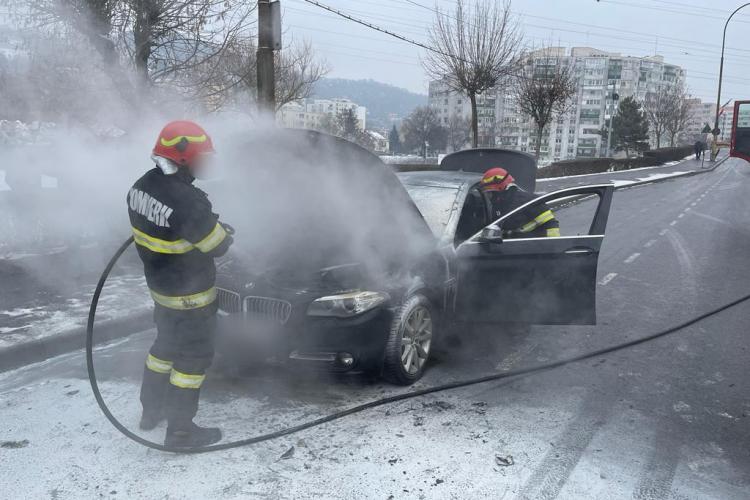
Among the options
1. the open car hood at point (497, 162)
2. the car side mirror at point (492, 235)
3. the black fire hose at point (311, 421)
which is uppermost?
the open car hood at point (497, 162)

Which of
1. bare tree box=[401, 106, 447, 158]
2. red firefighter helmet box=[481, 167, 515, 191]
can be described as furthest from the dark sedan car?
bare tree box=[401, 106, 447, 158]

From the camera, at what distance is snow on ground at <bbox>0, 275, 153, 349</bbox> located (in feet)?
15.7

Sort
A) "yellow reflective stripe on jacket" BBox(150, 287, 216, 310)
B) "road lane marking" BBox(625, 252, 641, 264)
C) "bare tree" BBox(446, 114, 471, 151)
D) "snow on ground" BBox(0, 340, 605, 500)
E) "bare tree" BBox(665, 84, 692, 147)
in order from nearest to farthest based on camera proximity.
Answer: "snow on ground" BBox(0, 340, 605, 500)
"yellow reflective stripe on jacket" BBox(150, 287, 216, 310)
"road lane marking" BBox(625, 252, 641, 264)
"bare tree" BBox(665, 84, 692, 147)
"bare tree" BBox(446, 114, 471, 151)

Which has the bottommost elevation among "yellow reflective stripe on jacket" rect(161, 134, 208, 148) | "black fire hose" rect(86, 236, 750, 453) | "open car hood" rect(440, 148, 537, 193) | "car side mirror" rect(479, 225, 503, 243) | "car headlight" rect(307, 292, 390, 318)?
"black fire hose" rect(86, 236, 750, 453)

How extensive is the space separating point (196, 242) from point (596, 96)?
124m

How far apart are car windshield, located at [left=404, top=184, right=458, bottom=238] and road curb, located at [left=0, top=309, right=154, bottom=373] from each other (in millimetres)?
2761

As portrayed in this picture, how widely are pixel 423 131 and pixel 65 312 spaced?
3149 inches

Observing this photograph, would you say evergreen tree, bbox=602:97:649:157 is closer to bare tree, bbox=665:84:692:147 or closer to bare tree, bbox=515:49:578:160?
bare tree, bbox=665:84:692:147

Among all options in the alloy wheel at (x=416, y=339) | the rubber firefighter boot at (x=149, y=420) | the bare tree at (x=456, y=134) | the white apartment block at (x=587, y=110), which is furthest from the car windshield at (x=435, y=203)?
the white apartment block at (x=587, y=110)

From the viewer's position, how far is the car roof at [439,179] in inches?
217

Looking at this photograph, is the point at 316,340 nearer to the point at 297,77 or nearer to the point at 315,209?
the point at 315,209

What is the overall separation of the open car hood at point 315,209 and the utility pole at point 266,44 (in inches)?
142

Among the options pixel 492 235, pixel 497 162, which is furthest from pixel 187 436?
pixel 497 162

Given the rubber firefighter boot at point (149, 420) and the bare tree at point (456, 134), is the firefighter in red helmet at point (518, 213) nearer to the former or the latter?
the rubber firefighter boot at point (149, 420)
